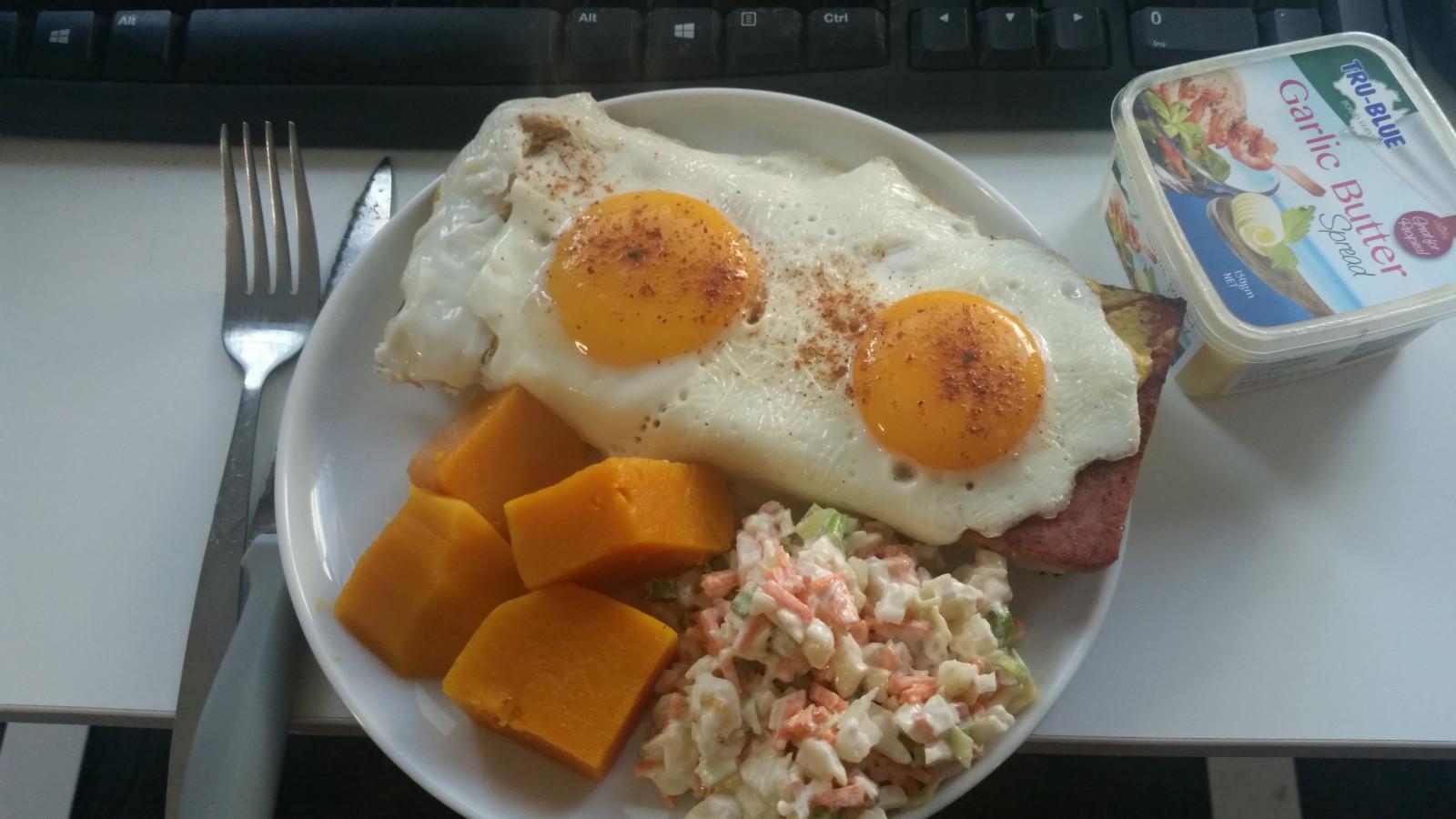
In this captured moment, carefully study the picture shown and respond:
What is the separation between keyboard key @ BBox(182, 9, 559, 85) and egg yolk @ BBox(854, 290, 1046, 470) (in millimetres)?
934

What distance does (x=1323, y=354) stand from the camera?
1.61 meters

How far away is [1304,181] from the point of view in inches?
65.4

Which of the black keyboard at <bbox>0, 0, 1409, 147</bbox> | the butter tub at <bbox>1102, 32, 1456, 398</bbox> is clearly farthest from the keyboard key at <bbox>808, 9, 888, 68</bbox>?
the butter tub at <bbox>1102, 32, 1456, 398</bbox>

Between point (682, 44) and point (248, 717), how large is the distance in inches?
55.9

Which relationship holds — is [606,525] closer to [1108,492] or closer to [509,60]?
[1108,492]

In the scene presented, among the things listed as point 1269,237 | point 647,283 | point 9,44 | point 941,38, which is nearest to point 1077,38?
point 941,38

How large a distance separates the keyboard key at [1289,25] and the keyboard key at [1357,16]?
27 millimetres

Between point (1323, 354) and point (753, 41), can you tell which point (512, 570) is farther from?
point (1323, 354)

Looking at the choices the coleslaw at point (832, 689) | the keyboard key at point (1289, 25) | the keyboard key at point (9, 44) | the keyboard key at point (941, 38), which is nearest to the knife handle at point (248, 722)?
the coleslaw at point (832, 689)

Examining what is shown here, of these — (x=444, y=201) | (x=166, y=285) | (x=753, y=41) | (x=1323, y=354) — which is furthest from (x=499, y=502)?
(x=1323, y=354)

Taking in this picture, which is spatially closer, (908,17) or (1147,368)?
(1147,368)

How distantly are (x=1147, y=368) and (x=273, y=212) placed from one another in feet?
5.22

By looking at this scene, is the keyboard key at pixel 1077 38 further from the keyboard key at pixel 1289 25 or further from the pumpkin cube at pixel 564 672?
the pumpkin cube at pixel 564 672

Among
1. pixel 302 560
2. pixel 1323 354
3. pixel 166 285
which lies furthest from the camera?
pixel 166 285
